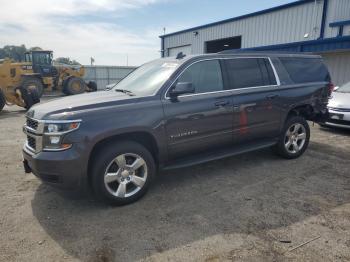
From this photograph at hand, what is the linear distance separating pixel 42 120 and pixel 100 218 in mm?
1355

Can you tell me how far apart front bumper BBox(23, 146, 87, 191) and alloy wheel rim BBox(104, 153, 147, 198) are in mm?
333

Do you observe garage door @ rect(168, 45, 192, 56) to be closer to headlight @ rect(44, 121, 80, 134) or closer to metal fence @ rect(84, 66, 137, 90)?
metal fence @ rect(84, 66, 137, 90)

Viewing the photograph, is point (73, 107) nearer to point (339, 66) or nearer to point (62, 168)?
point (62, 168)

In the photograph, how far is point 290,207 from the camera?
12.4 ft

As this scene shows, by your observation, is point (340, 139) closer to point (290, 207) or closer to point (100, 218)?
point (290, 207)

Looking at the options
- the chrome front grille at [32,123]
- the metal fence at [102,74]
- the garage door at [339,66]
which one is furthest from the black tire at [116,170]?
the metal fence at [102,74]

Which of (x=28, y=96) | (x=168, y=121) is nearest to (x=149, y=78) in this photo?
(x=168, y=121)

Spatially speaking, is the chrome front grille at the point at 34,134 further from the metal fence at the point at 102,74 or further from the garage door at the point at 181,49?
the metal fence at the point at 102,74

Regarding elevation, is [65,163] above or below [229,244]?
above

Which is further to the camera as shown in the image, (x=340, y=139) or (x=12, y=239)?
(x=340, y=139)

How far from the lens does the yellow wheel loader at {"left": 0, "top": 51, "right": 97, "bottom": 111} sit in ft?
41.4

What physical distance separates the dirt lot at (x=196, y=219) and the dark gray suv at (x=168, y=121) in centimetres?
43

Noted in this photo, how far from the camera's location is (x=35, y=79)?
54.0 feet

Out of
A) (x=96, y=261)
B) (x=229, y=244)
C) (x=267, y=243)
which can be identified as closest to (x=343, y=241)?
(x=267, y=243)
